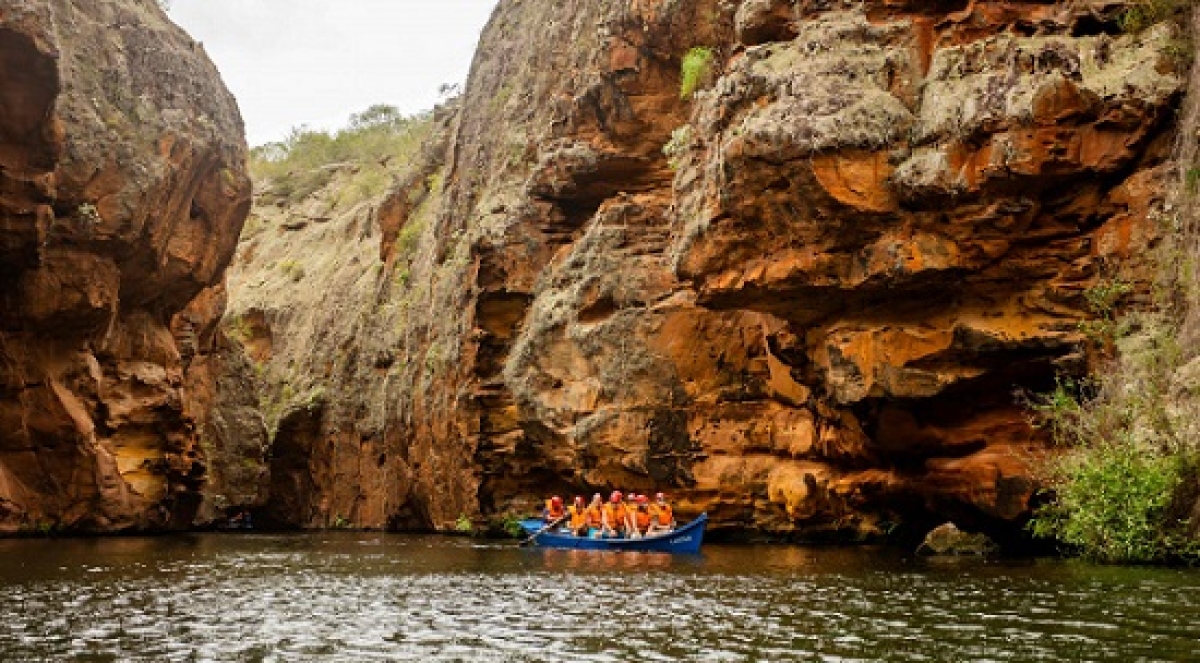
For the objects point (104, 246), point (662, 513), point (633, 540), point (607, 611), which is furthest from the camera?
point (104, 246)

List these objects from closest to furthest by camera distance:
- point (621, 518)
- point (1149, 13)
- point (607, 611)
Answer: point (607, 611), point (1149, 13), point (621, 518)

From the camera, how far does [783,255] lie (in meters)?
24.9

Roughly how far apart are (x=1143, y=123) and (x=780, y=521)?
1349 cm

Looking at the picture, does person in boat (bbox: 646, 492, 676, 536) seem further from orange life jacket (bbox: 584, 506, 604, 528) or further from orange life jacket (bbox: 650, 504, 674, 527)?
orange life jacket (bbox: 584, 506, 604, 528)

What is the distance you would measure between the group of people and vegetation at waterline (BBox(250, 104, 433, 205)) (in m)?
46.7

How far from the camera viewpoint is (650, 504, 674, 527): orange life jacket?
2902 cm

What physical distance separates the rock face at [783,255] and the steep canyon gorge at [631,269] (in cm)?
8

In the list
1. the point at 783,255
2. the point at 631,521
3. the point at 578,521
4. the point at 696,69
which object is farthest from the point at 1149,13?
the point at 578,521

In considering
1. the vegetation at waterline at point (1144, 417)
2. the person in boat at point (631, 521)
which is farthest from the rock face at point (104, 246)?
the vegetation at waterline at point (1144, 417)

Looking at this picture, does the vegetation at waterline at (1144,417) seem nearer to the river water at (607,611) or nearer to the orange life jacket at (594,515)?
the river water at (607,611)

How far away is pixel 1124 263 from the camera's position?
21.0 metres

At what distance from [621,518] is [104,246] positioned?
17.2 m

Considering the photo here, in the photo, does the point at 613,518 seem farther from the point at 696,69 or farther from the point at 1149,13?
the point at 1149,13

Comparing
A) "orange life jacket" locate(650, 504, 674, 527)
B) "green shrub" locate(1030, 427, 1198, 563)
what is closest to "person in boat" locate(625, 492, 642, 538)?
"orange life jacket" locate(650, 504, 674, 527)
